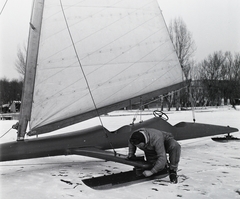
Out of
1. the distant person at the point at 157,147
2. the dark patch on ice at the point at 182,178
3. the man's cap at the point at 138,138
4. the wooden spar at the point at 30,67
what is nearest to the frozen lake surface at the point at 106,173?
the dark patch on ice at the point at 182,178

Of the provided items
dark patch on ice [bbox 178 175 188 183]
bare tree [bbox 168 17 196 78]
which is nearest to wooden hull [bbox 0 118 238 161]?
dark patch on ice [bbox 178 175 188 183]

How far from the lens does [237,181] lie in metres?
3.41

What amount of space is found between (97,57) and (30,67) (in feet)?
3.70

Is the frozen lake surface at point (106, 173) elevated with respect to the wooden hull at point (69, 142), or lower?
lower

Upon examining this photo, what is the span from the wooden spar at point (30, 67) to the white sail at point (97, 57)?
6 centimetres

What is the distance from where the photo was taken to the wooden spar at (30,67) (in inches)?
160

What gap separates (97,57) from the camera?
4777mm

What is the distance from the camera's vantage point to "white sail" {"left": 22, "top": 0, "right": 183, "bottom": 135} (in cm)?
423

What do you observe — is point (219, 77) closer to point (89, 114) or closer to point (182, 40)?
point (182, 40)

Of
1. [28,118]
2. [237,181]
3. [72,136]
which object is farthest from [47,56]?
[237,181]

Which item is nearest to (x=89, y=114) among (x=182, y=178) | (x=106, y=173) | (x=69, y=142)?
(x=69, y=142)

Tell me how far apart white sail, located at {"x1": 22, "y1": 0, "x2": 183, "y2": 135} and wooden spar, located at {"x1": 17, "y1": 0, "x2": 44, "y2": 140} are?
6cm

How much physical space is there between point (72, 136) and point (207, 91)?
3824 cm

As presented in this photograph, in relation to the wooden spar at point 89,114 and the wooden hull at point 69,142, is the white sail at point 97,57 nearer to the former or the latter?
the wooden spar at point 89,114
